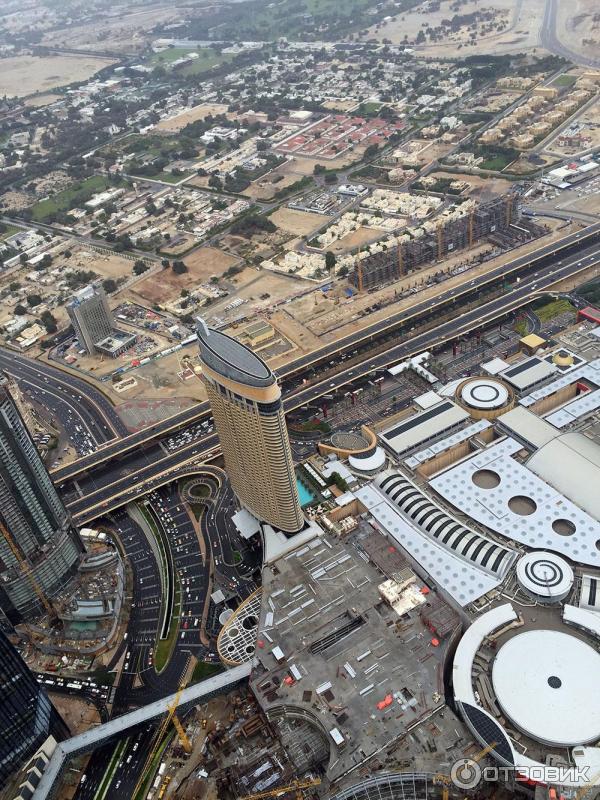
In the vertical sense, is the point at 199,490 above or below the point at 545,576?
below

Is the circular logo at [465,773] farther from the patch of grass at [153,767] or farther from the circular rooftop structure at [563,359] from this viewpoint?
the circular rooftop structure at [563,359]

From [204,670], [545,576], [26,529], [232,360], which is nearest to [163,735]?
[204,670]

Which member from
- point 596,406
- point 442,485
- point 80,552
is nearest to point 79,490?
point 80,552

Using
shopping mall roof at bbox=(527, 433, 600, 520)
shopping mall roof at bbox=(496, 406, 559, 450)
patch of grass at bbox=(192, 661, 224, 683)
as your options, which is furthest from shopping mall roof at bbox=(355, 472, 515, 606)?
patch of grass at bbox=(192, 661, 224, 683)

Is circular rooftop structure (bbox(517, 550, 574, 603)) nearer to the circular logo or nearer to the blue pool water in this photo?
the circular logo

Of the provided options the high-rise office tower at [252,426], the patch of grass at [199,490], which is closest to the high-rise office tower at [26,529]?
the patch of grass at [199,490]

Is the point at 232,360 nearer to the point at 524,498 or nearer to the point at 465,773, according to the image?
the point at 524,498

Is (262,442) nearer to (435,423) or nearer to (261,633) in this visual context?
(261,633)
